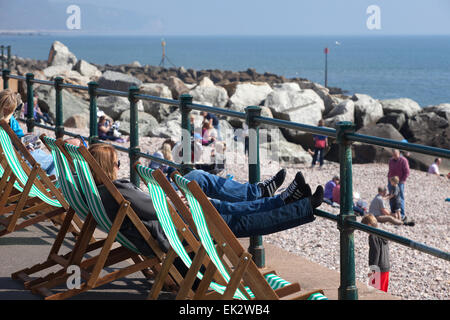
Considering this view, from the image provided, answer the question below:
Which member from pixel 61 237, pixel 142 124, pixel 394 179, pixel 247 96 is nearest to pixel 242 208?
pixel 61 237

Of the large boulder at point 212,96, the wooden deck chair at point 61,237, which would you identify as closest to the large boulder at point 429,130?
the large boulder at point 212,96

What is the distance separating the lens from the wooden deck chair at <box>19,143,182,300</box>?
12.1ft

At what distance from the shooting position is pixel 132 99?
615 cm

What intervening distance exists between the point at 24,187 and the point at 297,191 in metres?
1.87

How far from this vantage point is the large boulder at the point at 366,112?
31094 millimetres

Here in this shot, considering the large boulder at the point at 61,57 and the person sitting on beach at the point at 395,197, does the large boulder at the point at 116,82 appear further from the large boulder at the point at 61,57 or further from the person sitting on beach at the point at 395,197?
the large boulder at the point at 61,57

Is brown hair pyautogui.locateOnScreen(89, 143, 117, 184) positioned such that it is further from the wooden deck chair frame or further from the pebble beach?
the pebble beach

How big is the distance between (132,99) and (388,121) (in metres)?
26.2

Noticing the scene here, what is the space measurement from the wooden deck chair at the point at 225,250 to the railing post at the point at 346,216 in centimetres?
74

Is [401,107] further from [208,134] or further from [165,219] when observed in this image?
[165,219]

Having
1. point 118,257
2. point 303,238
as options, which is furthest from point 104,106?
point 118,257

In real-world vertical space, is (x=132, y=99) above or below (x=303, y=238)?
above

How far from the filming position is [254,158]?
4785 millimetres
